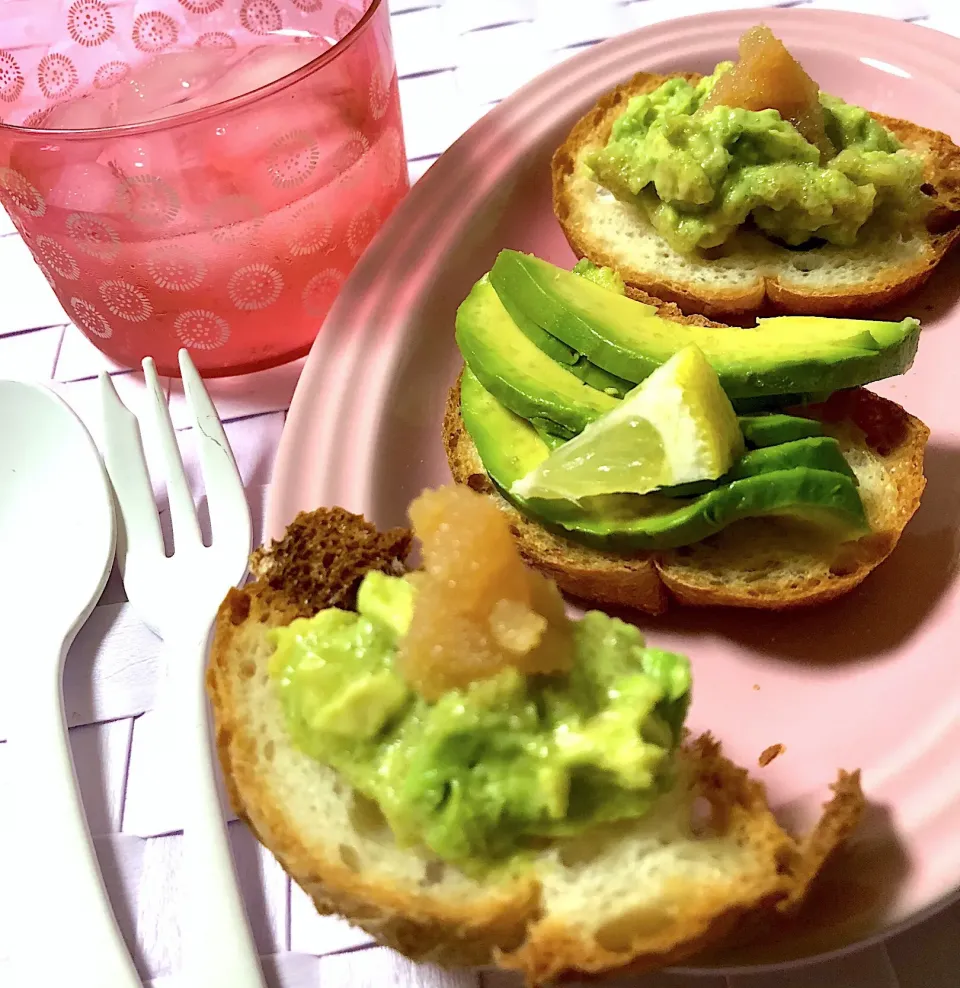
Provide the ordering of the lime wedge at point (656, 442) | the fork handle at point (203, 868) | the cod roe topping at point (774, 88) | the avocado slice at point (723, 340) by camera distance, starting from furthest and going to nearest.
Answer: the cod roe topping at point (774, 88) < the avocado slice at point (723, 340) < the lime wedge at point (656, 442) < the fork handle at point (203, 868)

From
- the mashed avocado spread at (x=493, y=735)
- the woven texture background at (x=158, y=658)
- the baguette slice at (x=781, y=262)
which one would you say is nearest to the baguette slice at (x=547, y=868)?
→ the mashed avocado spread at (x=493, y=735)

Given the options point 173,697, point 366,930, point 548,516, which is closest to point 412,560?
point 548,516

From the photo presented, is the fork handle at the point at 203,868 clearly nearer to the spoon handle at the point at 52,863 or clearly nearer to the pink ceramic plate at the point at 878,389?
the spoon handle at the point at 52,863

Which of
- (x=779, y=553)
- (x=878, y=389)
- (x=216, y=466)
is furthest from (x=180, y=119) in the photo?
(x=878, y=389)

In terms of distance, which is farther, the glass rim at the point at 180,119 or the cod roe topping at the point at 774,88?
the cod roe topping at the point at 774,88

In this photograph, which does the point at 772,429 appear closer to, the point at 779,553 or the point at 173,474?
the point at 779,553

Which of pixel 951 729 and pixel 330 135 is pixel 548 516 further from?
pixel 330 135

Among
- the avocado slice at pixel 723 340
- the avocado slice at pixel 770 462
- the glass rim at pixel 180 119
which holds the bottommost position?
the avocado slice at pixel 770 462
